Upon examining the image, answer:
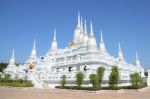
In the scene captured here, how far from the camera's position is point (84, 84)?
3512cm

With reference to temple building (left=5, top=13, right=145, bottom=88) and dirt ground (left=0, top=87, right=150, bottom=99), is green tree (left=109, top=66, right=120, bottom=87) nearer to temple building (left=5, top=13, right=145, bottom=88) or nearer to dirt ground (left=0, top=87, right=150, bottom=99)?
temple building (left=5, top=13, right=145, bottom=88)

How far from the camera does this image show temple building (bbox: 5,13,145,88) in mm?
39906

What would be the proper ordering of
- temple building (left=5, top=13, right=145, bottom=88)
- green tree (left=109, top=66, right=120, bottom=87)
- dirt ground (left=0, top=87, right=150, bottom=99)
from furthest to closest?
temple building (left=5, top=13, right=145, bottom=88), green tree (left=109, top=66, right=120, bottom=87), dirt ground (left=0, top=87, right=150, bottom=99)

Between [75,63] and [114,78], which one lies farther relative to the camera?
[75,63]

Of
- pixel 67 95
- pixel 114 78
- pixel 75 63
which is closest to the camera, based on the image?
pixel 67 95

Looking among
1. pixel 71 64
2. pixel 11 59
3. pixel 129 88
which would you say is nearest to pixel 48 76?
pixel 71 64

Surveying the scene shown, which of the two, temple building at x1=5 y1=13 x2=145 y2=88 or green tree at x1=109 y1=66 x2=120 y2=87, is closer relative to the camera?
green tree at x1=109 y1=66 x2=120 y2=87

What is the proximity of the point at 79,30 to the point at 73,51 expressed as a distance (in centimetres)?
1190

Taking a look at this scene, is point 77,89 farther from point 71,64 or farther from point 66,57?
point 66,57

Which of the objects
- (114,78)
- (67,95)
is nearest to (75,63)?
(114,78)

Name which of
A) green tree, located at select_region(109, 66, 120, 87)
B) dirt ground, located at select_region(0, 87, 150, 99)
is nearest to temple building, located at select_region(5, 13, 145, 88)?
green tree, located at select_region(109, 66, 120, 87)

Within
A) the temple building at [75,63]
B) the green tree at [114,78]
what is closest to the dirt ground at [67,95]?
the green tree at [114,78]

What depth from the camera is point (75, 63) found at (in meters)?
48.1

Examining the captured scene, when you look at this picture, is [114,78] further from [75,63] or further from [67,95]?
[75,63]
